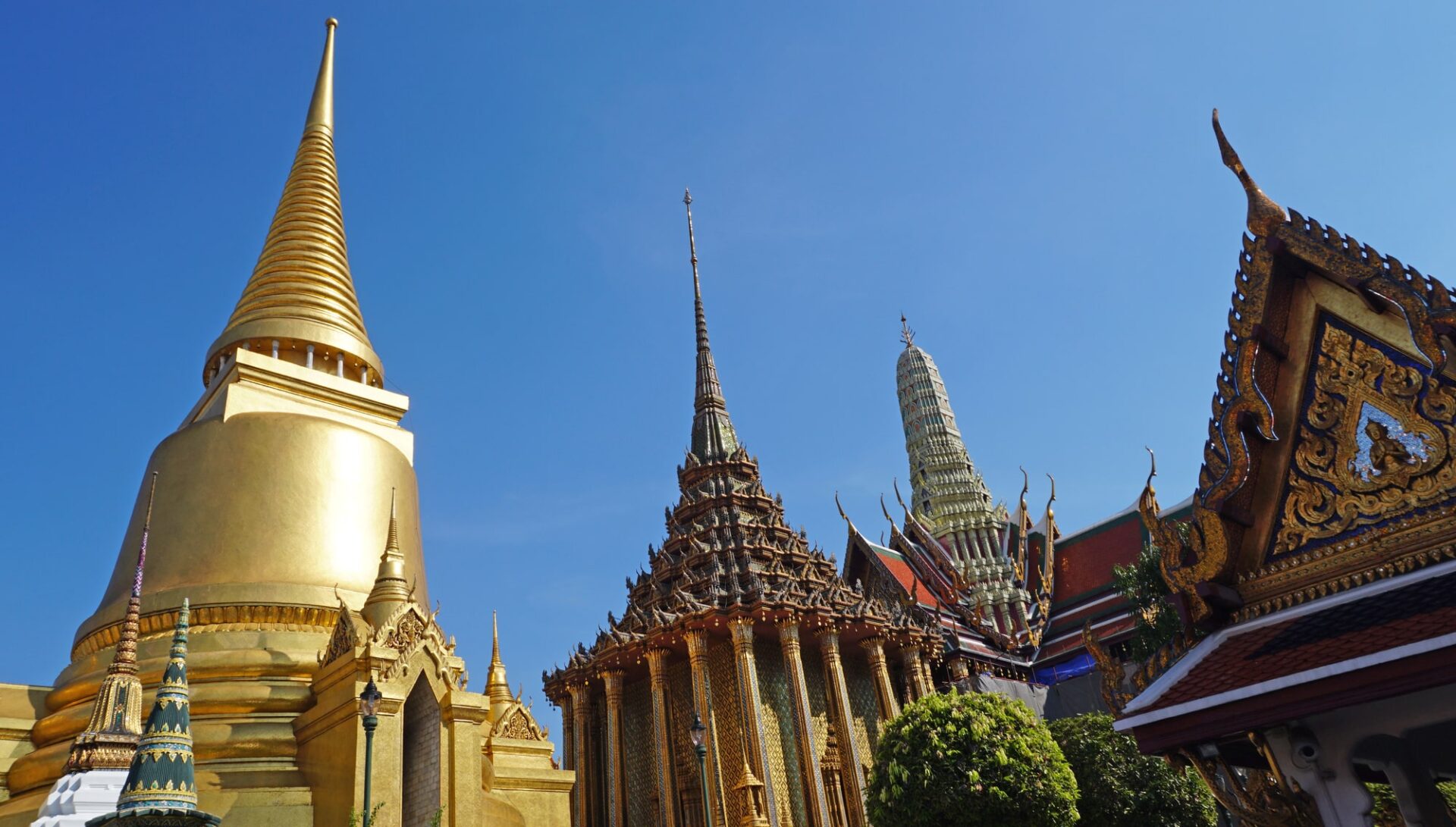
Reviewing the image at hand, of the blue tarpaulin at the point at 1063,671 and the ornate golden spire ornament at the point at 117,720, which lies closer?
the ornate golden spire ornament at the point at 117,720

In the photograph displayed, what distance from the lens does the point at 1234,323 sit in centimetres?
652

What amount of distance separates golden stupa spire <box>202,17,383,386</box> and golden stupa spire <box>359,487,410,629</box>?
605 cm

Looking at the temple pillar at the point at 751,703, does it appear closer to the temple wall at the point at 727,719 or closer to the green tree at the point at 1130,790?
the temple wall at the point at 727,719

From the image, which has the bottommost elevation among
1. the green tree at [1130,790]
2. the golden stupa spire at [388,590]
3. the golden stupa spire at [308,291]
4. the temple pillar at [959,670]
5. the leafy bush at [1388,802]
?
the leafy bush at [1388,802]

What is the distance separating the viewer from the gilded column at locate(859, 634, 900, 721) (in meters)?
23.7

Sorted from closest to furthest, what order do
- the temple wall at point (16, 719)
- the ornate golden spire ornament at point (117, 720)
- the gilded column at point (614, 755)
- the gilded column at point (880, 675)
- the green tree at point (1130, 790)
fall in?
the ornate golden spire ornament at point (117, 720), the temple wall at point (16, 719), the green tree at point (1130, 790), the gilded column at point (614, 755), the gilded column at point (880, 675)

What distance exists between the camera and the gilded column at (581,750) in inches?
936

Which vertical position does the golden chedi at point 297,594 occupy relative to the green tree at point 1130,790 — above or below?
above

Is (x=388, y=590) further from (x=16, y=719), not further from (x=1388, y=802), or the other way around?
(x=1388, y=802)

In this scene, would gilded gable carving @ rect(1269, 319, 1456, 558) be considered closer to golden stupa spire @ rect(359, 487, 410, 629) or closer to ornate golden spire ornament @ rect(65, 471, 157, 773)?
ornate golden spire ornament @ rect(65, 471, 157, 773)

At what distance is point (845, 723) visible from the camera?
22.4 metres

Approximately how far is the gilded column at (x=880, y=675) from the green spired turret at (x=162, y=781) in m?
18.8

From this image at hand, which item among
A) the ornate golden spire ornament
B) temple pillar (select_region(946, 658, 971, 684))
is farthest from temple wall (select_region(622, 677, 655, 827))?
the ornate golden spire ornament

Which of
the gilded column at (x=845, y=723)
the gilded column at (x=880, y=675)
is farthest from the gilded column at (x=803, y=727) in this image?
the gilded column at (x=880, y=675)
